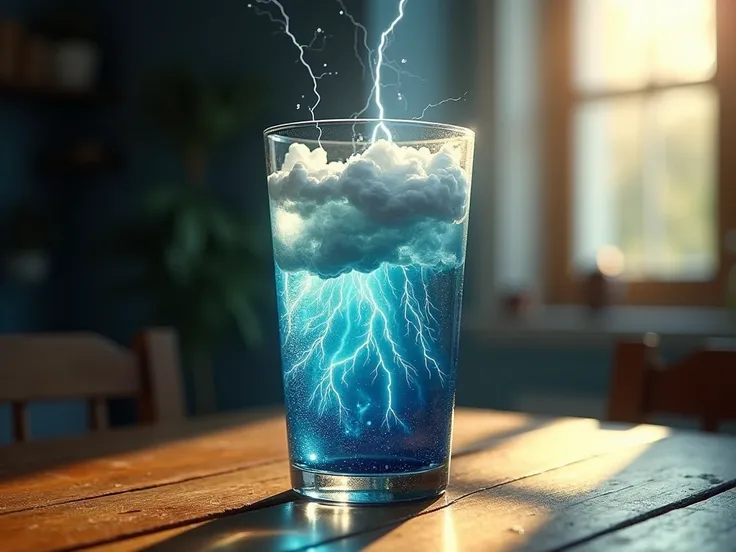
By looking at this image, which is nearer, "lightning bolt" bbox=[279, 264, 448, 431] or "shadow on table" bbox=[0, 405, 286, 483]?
"lightning bolt" bbox=[279, 264, 448, 431]

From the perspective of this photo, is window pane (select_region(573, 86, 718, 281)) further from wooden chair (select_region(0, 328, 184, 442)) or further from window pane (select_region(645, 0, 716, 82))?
wooden chair (select_region(0, 328, 184, 442))

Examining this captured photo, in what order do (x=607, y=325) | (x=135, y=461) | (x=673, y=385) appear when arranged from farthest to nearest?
(x=607, y=325) → (x=673, y=385) → (x=135, y=461)

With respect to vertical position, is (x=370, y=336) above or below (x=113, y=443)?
above

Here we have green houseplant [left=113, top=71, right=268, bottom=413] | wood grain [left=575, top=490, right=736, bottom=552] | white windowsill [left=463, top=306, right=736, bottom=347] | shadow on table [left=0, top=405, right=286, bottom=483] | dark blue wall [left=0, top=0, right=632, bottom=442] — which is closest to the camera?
wood grain [left=575, top=490, right=736, bottom=552]

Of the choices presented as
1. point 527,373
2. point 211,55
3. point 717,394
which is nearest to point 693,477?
point 717,394

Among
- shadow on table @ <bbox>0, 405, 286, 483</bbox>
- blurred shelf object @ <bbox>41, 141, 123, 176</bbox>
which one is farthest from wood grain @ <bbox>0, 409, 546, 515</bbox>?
blurred shelf object @ <bbox>41, 141, 123, 176</bbox>

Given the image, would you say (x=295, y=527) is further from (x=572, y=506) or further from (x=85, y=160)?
(x=85, y=160)

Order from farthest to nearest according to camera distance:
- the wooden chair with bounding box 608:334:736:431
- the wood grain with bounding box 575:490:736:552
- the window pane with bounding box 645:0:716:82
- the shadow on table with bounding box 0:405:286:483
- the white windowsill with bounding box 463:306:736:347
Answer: the window pane with bounding box 645:0:716:82 → the white windowsill with bounding box 463:306:736:347 → the wooden chair with bounding box 608:334:736:431 → the shadow on table with bounding box 0:405:286:483 → the wood grain with bounding box 575:490:736:552

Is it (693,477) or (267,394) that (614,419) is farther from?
(267,394)

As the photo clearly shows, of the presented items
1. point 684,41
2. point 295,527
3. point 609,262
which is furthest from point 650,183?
point 295,527
